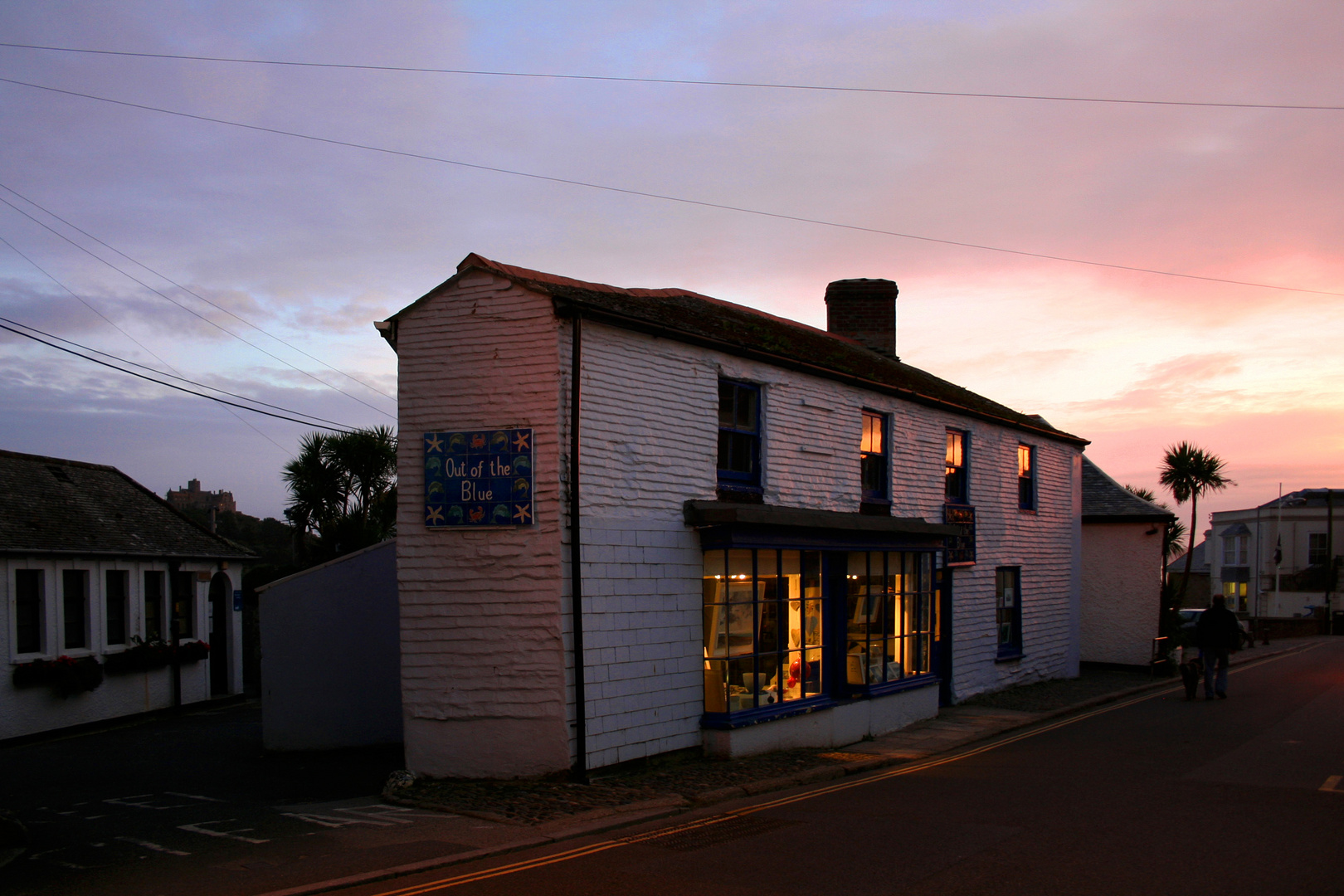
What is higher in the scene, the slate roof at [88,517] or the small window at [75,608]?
the slate roof at [88,517]

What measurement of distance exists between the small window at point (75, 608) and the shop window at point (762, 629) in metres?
13.4

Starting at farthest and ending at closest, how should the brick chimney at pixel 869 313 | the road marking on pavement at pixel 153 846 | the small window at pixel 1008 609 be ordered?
the brick chimney at pixel 869 313 < the small window at pixel 1008 609 < the road marking on pavement at pixel 153 846

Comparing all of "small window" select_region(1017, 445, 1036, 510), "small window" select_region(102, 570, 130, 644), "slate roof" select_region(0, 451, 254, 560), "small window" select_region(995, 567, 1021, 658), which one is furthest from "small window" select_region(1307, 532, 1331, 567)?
"small window" select_region(102, 570, 130, 644)

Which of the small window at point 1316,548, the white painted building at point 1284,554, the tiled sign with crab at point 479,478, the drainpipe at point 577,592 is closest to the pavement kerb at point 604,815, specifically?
the drainpipe at point 577,592

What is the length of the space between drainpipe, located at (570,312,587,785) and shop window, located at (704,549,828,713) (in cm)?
240

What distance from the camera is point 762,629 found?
13531 millimetres

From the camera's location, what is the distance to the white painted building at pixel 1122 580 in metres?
25.8

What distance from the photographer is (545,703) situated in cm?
1077

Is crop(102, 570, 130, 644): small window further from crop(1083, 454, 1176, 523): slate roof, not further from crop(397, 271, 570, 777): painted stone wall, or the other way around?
crop(1083, 454, 1176, 523): slate roof

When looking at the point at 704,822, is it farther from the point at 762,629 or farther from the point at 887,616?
the point at 887,616

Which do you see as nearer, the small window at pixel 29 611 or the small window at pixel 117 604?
the small window at pixel 29 611

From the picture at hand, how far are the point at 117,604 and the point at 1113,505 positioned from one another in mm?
23834

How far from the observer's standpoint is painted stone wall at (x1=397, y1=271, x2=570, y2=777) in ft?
35.5

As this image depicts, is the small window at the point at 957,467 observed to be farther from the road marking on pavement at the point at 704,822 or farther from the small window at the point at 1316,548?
the small window at the point at 1316,548
